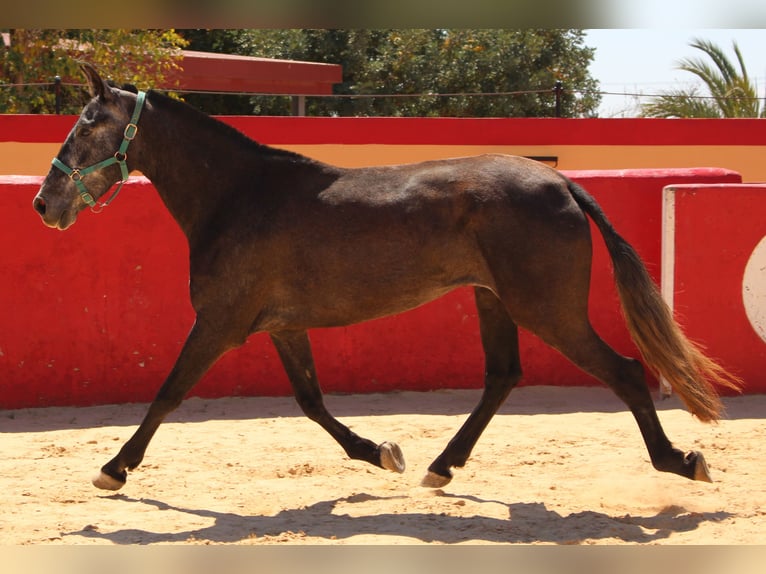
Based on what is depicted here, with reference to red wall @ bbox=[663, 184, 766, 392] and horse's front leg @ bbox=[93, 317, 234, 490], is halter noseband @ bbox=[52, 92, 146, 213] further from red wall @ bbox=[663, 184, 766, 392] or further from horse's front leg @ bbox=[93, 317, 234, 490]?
red wall @ bbox=[663, 184, 766, 392]

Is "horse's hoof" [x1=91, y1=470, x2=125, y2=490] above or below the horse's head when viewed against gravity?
below

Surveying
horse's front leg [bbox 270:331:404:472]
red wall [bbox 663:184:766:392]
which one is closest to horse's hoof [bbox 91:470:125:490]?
horse's front leg [bbox 270:331:404:472]

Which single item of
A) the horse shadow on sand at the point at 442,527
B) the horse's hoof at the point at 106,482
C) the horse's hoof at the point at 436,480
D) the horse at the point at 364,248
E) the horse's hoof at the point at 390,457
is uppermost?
the horse at the point at 364,248

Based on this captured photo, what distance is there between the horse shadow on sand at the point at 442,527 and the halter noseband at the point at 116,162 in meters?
1.44

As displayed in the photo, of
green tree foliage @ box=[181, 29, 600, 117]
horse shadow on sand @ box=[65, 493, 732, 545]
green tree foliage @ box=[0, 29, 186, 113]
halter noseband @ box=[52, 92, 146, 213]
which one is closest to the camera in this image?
horse shadow on sand @ box=[65, 493, 732, 545]

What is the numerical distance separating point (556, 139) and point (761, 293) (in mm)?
5826

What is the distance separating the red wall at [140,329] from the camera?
22.5 ft

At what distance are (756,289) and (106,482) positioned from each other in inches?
173

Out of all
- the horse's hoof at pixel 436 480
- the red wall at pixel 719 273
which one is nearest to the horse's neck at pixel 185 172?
the horse's hoof at pixel 436 480

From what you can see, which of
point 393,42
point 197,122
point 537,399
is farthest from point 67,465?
point 393,42

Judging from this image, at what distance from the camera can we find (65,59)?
1434 cm

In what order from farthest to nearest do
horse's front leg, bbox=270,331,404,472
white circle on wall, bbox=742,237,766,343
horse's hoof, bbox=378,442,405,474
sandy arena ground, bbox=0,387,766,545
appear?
white circle on wall, bbox=742,237,766,343, horse's front leg, bbox=270,331,404,472, horse's hoof, bbox=378,442,405,474, sandy arena ground, bbox=0,387,766,545

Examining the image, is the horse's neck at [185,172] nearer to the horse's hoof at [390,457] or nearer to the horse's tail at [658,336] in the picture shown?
the horse's hoof at [390,457]

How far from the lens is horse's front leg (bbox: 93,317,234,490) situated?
15.2 ft
